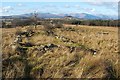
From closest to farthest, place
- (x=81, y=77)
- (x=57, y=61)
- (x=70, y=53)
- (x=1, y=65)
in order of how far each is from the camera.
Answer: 1. (x=81, y=77)
2. (x=1, y=65)
3. (x=57, y=61)
4. (x=70, y=53)

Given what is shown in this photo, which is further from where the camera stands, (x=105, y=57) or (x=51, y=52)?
(x=51, y=52)

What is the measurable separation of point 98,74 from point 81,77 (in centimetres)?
46

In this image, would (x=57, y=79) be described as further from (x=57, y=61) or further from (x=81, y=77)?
(x=57, y=61)

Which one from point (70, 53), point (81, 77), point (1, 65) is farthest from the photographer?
point (70, 53)

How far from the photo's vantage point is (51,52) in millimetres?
10016

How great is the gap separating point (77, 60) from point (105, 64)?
1.04m

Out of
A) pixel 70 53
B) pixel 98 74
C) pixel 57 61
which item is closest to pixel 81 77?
pixel 98 74

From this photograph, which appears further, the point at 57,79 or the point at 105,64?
the point at 105,64

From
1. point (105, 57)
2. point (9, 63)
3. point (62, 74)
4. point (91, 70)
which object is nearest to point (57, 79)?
point (62, 74)

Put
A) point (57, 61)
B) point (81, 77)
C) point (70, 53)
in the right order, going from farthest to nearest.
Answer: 1. point (70, 53)
2. point (57, 61)
3. point (81, 77)

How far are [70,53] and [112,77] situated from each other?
2147 mm

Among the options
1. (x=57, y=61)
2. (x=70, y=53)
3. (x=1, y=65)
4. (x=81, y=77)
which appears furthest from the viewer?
(x=70, y=53)

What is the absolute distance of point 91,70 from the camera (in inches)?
312

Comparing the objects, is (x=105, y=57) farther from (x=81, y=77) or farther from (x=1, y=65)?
(x=1, y=65)
